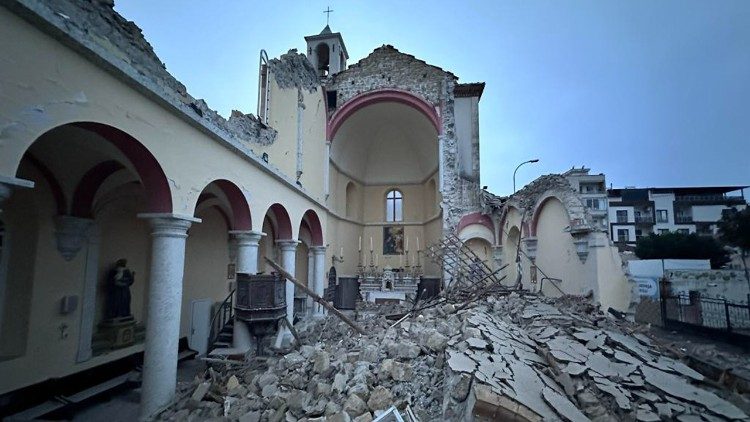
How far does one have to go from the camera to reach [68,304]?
5543 millimetres

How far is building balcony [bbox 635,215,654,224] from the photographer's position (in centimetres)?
3575

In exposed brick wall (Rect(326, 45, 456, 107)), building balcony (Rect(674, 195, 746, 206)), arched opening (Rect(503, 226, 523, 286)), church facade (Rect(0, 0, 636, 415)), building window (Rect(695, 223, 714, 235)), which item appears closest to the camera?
church facade (Rect(0, 0, 636, 415))

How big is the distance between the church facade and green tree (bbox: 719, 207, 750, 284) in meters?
16.3

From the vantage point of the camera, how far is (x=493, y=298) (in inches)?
351

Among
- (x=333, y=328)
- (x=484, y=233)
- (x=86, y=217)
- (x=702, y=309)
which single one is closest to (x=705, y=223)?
(x=702, y=309)

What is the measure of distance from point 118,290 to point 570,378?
779 centimetres

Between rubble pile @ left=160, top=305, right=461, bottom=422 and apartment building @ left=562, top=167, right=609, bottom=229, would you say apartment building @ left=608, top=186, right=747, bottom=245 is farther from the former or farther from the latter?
rubble pile @ left=160, top=305, right=461, bottom=422

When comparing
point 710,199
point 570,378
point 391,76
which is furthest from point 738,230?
point 570,378

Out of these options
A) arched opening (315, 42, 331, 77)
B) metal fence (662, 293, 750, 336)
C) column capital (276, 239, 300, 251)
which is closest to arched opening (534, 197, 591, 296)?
metal fence (662, 293, 750, 336)

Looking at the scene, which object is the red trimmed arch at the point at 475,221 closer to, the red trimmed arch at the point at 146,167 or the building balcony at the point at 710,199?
the red trimmed arch at the point at 146,167

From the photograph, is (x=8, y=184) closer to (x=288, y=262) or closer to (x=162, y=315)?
(x=162, y=315)

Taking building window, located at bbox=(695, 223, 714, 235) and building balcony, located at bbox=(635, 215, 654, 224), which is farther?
building balcony, located at bbox=(635, 215, 654, 224)

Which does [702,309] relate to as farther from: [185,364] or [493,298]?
[185,364]

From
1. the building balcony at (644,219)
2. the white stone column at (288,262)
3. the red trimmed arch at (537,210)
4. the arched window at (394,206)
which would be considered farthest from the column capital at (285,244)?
the building balcony at (644,219)
